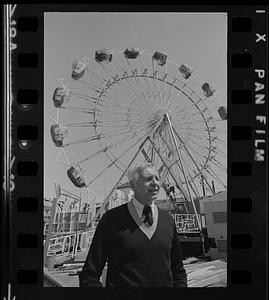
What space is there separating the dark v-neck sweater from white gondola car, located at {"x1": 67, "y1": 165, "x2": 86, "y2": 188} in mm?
130

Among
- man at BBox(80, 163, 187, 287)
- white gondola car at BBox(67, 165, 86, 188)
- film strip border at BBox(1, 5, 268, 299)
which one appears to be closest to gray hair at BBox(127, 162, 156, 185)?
man at BBox(80, 163, 187, 287)

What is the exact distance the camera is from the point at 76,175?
2623mm

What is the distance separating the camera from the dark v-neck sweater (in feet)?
8.64

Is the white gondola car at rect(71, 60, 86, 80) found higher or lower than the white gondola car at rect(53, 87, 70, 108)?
higher

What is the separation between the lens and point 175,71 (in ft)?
8.64

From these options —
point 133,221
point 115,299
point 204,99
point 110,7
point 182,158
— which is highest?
point 110,7

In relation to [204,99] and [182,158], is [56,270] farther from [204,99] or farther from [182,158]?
[204,99]

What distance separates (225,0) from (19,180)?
0.87 metres

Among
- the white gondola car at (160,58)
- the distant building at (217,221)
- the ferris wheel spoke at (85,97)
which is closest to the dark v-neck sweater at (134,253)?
the distant building at (217,221)

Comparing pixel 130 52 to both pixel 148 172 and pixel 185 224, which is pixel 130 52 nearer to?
pixel 148 172

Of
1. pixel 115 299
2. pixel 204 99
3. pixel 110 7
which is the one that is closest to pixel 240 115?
pixel 204 99

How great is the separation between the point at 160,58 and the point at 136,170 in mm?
365

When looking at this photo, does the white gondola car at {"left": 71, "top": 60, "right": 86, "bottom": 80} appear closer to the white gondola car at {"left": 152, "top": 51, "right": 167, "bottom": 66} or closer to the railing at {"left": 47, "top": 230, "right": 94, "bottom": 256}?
the white gondola car at {"left": 152, "top": 51, "right": 167, "bottom": 66}

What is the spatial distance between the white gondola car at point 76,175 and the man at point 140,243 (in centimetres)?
13
